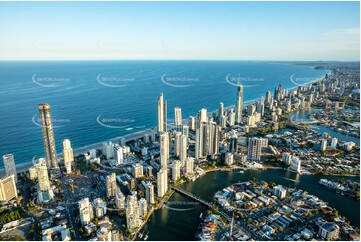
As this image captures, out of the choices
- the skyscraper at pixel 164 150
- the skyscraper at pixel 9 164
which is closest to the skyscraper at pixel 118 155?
the skyscraper at pixel 164 150

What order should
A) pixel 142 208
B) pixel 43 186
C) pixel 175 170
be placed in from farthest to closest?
1. pixel 175 170
2. pixel 43 186
3. pixel 142 208

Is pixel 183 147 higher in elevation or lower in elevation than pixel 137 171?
higher

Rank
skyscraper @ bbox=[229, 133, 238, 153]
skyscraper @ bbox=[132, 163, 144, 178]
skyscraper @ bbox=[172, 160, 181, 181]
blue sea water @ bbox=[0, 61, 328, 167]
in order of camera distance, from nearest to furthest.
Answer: skyscraper @ bbox=[172, 160, 181, 181] < skyscraper @ bbox=[132, 163, 144, 178] < skyscraper @ bbox=[229, 133, 238, 153] < blue sea water @ bbox=[0, 61, 328, 167]

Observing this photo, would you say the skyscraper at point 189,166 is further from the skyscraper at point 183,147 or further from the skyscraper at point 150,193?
the skyscraper at point 150,193

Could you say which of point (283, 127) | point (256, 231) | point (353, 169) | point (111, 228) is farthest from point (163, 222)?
point (283, 127)

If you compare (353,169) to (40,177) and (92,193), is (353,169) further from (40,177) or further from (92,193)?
(40,177)

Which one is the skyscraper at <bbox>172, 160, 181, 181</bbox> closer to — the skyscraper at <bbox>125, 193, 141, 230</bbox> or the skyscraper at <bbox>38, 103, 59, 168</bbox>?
the skyscraper at <bbox>125, 193, 141, 230</bbox>

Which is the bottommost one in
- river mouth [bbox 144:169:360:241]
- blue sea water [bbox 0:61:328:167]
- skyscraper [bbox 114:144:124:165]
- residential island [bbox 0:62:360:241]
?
river mouth [bbox 144:169:360:241]

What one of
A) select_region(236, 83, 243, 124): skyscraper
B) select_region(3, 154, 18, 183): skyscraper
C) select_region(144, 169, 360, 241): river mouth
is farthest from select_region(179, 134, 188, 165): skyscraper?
select_region(236, 83, 243, 124): skyscraper

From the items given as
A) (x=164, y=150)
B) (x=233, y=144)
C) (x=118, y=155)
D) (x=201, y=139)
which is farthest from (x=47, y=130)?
(x=233, y=144)

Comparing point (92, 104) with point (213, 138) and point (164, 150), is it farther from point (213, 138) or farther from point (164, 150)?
point (213, 138)

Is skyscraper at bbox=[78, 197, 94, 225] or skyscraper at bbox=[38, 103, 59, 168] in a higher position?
skyscraper at bbox=[38, 103, 59, 168]
